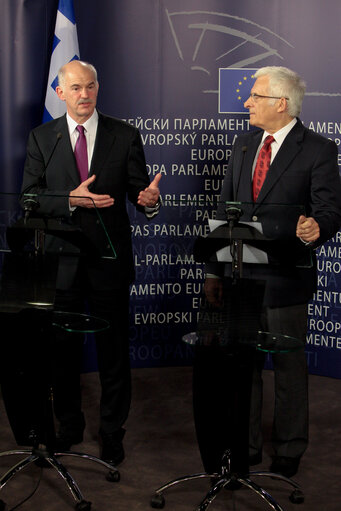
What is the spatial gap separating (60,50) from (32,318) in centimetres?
219

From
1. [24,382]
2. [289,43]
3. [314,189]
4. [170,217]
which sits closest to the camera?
[170,217]

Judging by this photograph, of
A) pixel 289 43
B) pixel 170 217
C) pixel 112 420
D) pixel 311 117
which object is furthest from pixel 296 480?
pixel 289 43

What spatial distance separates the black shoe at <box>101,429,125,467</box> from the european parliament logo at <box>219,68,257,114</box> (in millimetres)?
2361

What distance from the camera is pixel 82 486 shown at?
3322 mm

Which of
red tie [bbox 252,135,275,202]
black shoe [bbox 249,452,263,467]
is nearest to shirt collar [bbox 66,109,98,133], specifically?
red tie [bbox 252,135,275,202]

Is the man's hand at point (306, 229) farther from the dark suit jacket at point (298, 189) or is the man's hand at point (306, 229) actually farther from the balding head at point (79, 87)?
the balding head at point (79, 87)

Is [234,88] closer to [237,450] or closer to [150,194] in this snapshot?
[150,194]

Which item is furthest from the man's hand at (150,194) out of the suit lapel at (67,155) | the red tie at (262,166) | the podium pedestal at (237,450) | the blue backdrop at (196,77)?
the blue backdrop at (196,77)

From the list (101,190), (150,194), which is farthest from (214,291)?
(101,190)

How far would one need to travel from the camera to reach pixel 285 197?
3.31m

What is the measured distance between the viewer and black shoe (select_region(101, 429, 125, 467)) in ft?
11.7

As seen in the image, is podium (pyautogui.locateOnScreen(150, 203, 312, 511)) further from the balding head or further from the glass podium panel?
the balding head

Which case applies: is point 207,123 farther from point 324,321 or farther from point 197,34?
point 324,321

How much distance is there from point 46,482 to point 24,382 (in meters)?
0.57
